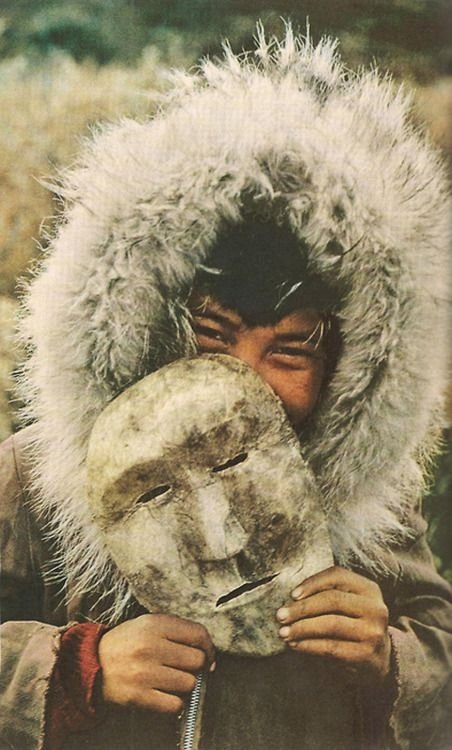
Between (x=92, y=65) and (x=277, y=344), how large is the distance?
685mm

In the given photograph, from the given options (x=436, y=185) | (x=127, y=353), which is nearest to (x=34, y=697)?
(x=127, y=353)

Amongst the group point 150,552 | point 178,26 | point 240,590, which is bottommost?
point 240,590

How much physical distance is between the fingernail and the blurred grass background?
66cm

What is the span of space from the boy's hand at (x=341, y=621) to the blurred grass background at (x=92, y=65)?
698 mm

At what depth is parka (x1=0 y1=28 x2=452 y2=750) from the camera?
6.82 ft

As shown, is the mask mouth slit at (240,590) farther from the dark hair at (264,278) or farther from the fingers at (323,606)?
the dark hair at (264,278)

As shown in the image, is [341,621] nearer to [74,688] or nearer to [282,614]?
[282,614]

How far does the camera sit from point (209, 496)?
2.09 meters

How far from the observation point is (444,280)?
218cm

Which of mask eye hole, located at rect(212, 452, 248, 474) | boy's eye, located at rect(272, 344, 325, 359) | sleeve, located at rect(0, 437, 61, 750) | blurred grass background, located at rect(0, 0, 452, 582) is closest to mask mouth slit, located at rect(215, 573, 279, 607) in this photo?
mask eye hole, located at rect(212, 452, 248, 474)

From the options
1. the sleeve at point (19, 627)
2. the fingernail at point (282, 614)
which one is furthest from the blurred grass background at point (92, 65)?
the fingernail at point (282, 614)

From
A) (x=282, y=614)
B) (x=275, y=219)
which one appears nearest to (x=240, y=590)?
(x=282, y=614)

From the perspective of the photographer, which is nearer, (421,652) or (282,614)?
(282,614)

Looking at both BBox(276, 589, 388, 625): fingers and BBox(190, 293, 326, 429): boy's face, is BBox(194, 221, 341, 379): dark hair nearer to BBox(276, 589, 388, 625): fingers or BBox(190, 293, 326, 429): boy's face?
BBox(190, 293, 326, 429): boy's face
